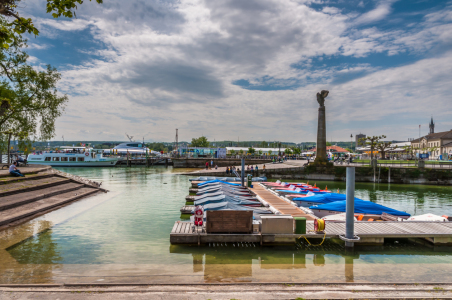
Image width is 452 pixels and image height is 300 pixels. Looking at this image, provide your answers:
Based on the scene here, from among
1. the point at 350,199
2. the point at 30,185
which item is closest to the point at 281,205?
the point at 350,199

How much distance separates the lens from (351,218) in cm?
1255

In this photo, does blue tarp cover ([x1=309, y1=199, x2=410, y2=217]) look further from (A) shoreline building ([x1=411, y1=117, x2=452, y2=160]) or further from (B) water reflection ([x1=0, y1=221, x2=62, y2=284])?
(A) shoreline building ([x1=411, y1=117, x2=452, y2=160])

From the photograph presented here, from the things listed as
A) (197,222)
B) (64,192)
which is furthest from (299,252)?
(64,192)

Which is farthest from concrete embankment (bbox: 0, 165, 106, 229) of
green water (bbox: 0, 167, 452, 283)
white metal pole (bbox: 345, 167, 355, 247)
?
white metal pole (bbox: 345, 167, 355, 247)

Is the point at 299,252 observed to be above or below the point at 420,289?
below

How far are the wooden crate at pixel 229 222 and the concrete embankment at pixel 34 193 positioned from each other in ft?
37.9

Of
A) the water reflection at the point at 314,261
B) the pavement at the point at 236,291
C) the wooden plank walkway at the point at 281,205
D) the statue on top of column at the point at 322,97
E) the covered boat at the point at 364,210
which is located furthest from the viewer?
the statue on top of column at the point at 322,97

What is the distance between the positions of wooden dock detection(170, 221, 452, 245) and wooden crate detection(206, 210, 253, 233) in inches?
11.6

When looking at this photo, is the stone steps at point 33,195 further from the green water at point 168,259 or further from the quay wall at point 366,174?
the quay wall at point 366,174

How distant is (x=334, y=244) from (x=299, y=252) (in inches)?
93.8

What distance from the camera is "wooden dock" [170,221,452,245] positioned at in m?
13.3

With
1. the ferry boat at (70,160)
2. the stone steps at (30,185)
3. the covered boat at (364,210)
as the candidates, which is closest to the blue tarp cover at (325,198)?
the covered boat at (364,210)

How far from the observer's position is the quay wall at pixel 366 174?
146 ft

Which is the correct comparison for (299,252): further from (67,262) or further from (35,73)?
(35,73)
